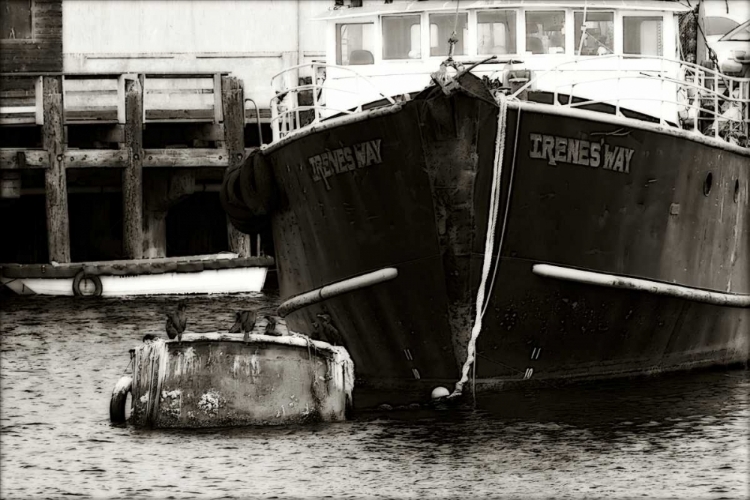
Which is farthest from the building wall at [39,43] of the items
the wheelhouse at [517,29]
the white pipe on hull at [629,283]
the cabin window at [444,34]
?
the white pipe on hull at [629,283]

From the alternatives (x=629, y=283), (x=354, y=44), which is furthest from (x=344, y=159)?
(x=629, y=283)

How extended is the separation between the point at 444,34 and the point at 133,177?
1062 cm

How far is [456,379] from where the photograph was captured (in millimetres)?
13781

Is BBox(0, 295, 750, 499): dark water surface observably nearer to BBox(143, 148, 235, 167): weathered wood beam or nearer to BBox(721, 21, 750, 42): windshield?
BBox(721, 21, 750, 42): windshield

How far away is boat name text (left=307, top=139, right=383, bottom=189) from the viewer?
13.5 metres

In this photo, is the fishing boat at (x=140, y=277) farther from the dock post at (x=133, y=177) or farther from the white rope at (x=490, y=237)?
the white rope at (x=490, y=237)

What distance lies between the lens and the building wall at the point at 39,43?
30.2 meters

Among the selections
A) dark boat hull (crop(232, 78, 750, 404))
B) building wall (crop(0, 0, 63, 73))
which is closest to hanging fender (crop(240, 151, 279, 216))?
dark boat hull (crop(232, 78, 750, 404))

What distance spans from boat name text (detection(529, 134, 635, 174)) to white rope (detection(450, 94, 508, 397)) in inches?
11.2

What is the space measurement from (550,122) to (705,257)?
2.65 m

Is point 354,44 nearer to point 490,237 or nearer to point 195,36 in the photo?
point 490,237

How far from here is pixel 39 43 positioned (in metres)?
30.5

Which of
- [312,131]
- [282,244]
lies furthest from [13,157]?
[312,131]

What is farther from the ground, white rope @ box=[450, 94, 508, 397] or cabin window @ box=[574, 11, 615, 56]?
cabin window @ box=[574, 11, 615, 56]
